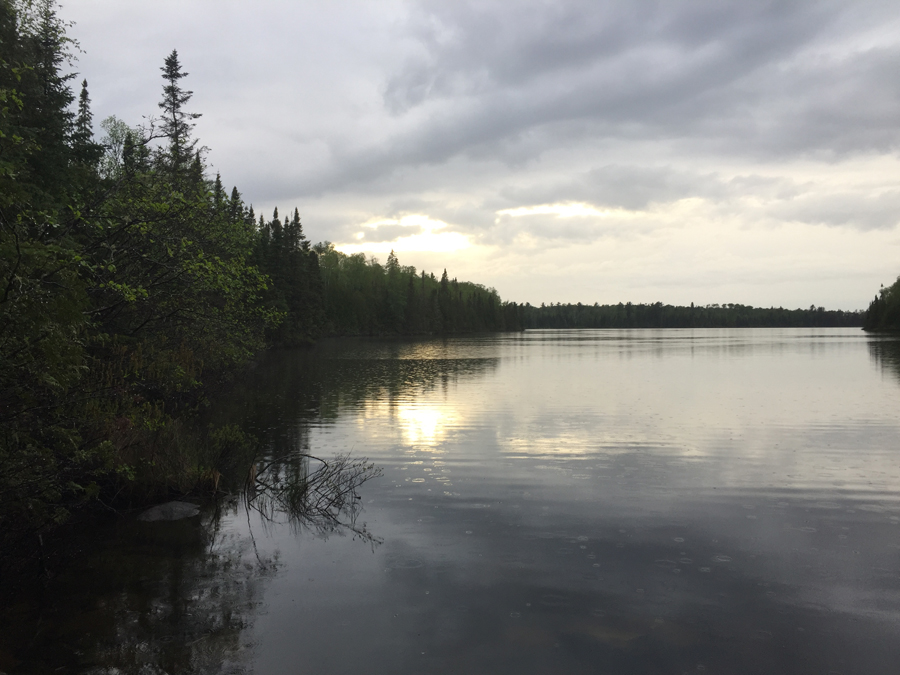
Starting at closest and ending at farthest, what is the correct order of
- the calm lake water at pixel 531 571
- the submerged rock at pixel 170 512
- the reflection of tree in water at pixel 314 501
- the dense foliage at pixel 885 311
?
1. the calm lake water at pixel 531 571
2. the submerged rock at pixel 170 512
3. the reflection of tree in water at pixel 314 501
4. the dense foliage at pixel 885 311

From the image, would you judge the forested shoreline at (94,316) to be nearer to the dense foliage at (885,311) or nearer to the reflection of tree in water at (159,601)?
the reflection of tree in water at (159,601)

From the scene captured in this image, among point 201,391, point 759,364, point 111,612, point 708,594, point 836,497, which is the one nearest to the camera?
point 111,612

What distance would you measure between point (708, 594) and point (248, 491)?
9.35 m

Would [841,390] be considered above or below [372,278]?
below

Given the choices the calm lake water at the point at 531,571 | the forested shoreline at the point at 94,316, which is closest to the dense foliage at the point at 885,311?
the calm lake water at the point at 531,571

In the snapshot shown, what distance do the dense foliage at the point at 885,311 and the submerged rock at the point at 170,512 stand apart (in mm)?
157777

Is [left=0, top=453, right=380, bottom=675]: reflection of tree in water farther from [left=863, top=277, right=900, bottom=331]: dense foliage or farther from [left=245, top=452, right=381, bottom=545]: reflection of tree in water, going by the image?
[left=863, top=277, right=900, bottom=331]: dense foliage

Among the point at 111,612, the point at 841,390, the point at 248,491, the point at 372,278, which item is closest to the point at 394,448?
the point at 248,491

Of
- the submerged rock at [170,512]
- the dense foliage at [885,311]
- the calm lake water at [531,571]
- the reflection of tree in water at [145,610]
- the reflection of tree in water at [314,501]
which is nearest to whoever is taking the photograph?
the reflection of tree in water at [145,610]

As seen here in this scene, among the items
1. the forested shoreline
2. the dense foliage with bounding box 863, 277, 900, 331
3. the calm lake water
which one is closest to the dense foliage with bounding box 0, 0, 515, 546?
the forested shoreline

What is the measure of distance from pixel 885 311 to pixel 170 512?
168353 mm

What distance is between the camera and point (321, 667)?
6762 mm

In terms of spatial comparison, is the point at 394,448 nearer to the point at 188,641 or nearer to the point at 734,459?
the point at 734,459

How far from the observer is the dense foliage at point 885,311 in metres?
134
